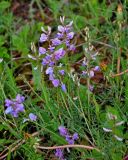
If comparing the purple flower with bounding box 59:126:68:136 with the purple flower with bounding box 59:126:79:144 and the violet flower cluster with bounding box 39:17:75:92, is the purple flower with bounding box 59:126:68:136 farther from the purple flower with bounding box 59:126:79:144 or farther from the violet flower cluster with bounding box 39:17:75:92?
the violet flower cluster with bounding box 39:17:75:92

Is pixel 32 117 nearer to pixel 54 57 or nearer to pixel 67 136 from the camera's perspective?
pixel 67 136

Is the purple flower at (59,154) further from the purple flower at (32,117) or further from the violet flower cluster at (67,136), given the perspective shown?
the purple flower at (32,117)

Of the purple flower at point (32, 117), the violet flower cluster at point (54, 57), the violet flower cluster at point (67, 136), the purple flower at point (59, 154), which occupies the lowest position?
the purple flower at point (59, 154)

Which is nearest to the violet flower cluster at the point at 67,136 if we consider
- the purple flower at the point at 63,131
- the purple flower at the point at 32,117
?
the purple flower at the point at 63,131

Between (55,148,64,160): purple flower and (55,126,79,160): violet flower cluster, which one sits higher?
(55,126,79,160): violet flower cluster

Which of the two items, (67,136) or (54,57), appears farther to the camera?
(67,136)

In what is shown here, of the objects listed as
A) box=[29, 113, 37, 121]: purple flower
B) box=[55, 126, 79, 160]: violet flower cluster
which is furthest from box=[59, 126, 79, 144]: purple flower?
box=[29, 113, 37, 121]: purple flower

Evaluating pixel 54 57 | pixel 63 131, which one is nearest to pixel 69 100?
pixel 63 131

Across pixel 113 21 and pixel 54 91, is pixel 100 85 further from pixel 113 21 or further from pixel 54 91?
pixel 113 21
